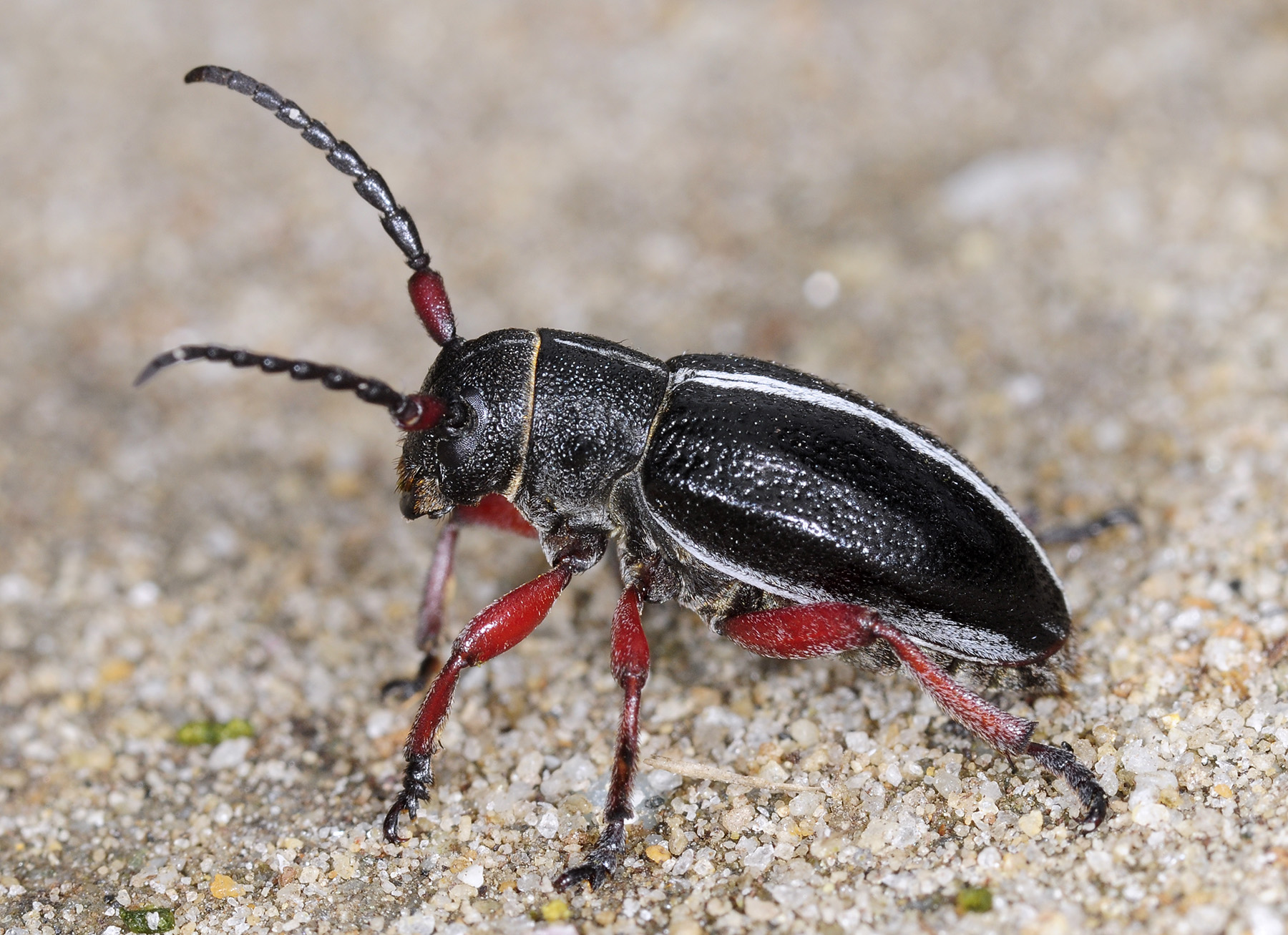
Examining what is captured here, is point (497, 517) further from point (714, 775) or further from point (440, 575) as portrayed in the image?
point (714, 775)

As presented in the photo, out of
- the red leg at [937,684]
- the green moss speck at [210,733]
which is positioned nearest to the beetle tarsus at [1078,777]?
the red leg at [937,684]

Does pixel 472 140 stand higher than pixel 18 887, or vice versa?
pixel 472 140

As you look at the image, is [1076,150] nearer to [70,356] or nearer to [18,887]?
[70,356]

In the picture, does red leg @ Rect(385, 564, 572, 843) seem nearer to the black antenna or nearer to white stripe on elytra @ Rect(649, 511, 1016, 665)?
white stripe on elytra @ Rect(649, 511, 1016, 665)

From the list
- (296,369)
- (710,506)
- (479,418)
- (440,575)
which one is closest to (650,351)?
(440,575)

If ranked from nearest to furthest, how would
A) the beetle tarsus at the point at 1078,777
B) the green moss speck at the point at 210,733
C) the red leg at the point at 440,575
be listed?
the beetle tarsus at the point at 1078,777, the green moss speck at the point at 210,733, the red leg at the point at 440,575

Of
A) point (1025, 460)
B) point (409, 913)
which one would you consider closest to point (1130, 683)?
point (1025, 460)

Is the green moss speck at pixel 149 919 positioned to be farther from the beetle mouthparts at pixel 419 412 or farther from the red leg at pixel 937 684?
the red leg at pixel 937 684
